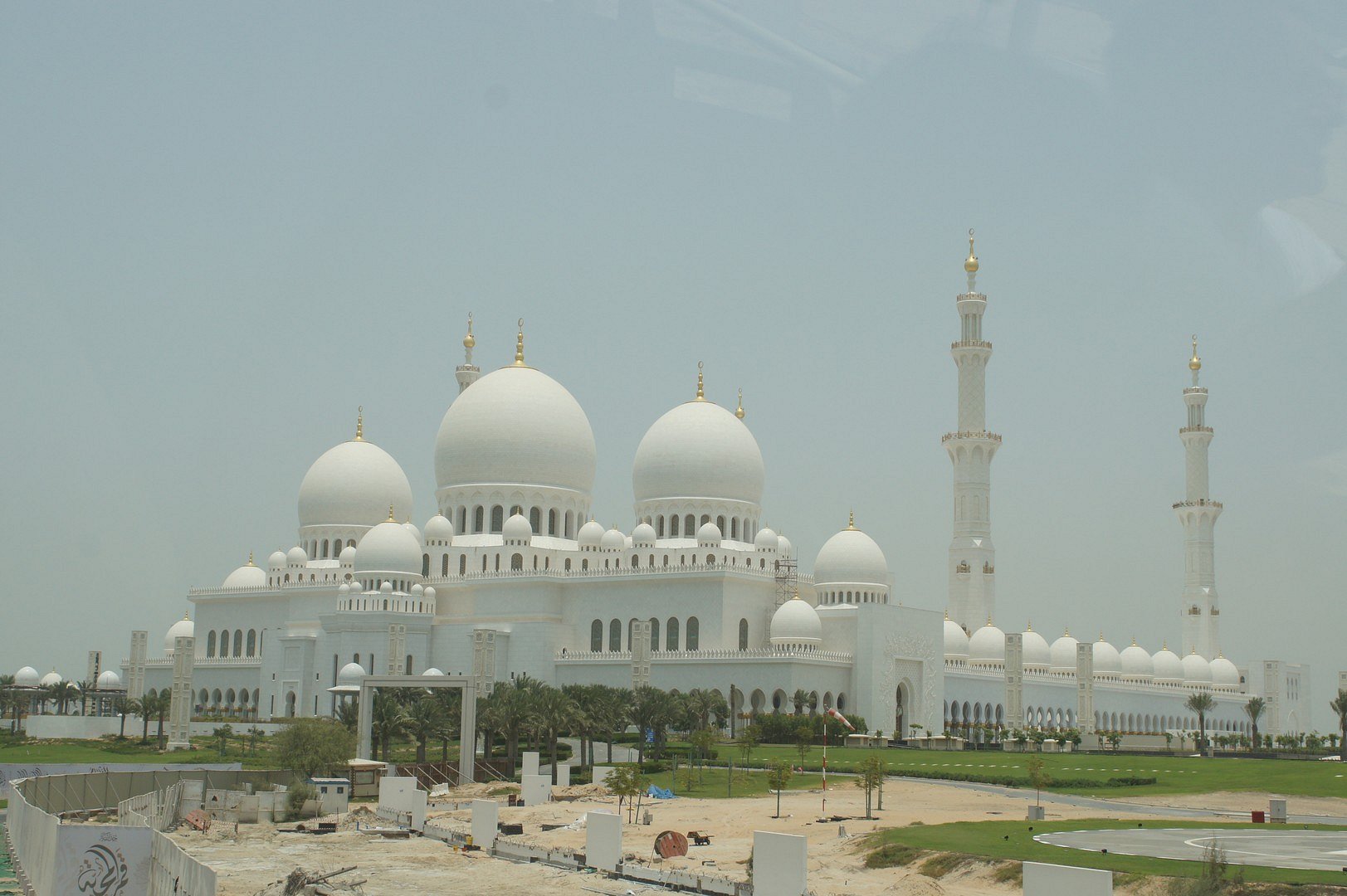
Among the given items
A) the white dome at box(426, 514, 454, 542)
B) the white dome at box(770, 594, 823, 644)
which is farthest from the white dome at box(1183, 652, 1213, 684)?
the white dome at box(426, 514, 454, 542)

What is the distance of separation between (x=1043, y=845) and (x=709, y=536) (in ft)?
124

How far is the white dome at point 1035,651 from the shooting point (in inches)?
2931

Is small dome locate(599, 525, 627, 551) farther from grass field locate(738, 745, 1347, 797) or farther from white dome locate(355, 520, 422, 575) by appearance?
grass field locate(738, 745, 1347, 797)

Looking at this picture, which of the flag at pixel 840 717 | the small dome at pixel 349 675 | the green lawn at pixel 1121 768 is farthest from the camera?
the small dome at pixel 349 675

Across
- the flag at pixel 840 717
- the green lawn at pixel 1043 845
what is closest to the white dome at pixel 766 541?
the flag at pixel 840 717

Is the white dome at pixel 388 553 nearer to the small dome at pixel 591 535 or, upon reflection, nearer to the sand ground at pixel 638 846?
the small dome at pixel 591 535

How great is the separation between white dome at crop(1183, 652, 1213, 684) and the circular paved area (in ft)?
184

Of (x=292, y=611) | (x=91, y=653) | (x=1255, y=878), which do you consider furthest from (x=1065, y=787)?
(x=91, y=653)

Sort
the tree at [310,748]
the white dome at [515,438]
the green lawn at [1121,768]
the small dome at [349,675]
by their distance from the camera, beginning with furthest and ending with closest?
the white dome at [515,438]
the small dome at [349,675]
the tree at [310,748]
the green lawn at [1121,768]

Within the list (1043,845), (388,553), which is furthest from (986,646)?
(1043,845)

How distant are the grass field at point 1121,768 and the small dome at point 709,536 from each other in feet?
38.3

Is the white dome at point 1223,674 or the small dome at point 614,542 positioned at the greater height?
the small dome at point 614,542

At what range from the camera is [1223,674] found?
84312 mm

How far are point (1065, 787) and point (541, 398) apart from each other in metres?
36.4
